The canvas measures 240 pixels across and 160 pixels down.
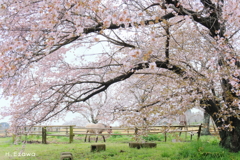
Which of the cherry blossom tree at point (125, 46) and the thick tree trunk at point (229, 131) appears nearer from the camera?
the cherry blossom tree at point (125, 46)

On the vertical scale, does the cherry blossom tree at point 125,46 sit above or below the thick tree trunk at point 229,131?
above

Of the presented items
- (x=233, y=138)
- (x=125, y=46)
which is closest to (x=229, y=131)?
(x=233, y=138)

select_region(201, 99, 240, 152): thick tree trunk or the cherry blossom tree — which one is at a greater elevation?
the cherry blossom tree

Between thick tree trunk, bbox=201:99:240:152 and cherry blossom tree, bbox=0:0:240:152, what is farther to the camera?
thick tree trunk, bbox=201:99:240:152

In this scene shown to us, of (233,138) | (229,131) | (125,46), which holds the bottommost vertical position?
(233,138)

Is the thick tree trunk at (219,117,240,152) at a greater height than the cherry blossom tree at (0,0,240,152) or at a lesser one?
lesser

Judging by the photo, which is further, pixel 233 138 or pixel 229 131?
pixel 229 131

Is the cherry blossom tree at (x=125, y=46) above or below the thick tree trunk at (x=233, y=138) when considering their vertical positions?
above

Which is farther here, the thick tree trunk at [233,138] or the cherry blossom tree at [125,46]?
the thick tree trunk at [233,138]

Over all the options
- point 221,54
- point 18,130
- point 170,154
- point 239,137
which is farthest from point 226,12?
point 18,130

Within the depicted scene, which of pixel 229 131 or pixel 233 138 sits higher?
pixel 229 131

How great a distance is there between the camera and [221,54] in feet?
15.4

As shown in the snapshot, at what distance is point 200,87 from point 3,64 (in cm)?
475

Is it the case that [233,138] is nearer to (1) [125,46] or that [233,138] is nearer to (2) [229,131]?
(2) [229,131]
